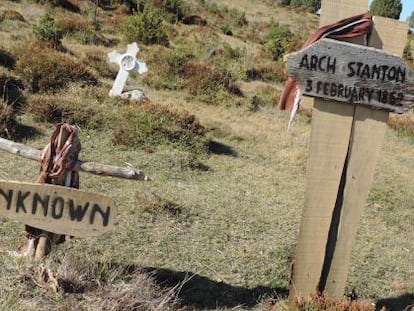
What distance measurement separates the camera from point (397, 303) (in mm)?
4266

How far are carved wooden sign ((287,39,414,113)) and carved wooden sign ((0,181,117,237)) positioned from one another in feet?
4.58

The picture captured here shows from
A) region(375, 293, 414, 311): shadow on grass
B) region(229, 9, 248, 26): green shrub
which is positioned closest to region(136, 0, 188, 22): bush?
region(229, 9, 248, 26): green shrub

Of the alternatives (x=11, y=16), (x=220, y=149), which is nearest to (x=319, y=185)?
(x=220, y=149)

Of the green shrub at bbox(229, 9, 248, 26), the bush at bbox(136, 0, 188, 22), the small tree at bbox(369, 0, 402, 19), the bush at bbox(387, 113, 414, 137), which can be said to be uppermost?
the small tree at bbox(369, 0, 402, 19)

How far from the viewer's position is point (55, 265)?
3.41 m

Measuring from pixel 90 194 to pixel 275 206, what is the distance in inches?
130

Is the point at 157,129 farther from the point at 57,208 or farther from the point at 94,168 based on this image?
the point at 57,208

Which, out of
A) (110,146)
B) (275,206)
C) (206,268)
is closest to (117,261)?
(206,268)

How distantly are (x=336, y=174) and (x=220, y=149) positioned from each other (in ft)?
15.9

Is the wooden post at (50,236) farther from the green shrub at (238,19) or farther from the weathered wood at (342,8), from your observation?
the green shrub at (238,19)

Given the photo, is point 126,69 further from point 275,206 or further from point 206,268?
point 206,268

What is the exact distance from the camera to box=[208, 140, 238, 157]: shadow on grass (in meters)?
8.01

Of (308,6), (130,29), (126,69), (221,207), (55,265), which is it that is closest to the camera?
(55,265)

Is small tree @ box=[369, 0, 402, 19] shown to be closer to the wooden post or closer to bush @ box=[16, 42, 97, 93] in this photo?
bush @ box=[16, 42, 97, 93]
